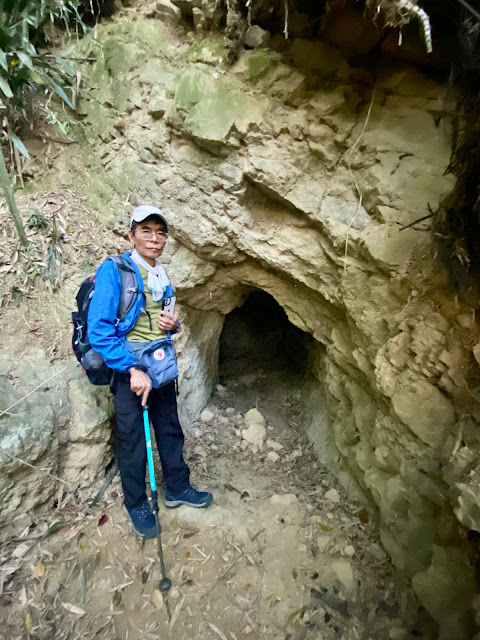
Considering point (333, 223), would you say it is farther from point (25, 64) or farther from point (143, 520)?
point (143, 520)

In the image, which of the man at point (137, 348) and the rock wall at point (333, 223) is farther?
the man at point (137, 348)

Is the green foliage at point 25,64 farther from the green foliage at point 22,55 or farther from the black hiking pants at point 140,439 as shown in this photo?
the black hiking pants at point 140,439

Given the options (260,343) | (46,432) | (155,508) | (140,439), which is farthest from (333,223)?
(260,343)

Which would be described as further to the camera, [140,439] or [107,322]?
[140,439]

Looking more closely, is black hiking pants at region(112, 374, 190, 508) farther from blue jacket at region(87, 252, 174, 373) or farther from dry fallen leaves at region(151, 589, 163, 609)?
dry fallen leaves at region(151, 589, 163, 609)

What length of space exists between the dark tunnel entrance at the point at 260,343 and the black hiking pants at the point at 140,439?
233 cm

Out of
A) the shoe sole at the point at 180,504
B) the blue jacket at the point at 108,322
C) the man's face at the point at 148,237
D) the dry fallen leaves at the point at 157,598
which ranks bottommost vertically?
the dry fallen leaves at the point at 157,598

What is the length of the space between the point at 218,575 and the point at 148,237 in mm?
2418

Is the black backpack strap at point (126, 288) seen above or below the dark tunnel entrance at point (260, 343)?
above

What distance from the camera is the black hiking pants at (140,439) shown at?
7.91ft

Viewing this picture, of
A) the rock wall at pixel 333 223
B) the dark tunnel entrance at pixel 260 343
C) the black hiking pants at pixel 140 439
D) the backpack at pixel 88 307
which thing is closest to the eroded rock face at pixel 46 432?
the black hiking pants at pixel 140 439

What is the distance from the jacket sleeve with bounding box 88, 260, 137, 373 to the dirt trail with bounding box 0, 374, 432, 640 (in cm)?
126

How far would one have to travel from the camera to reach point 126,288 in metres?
2.27

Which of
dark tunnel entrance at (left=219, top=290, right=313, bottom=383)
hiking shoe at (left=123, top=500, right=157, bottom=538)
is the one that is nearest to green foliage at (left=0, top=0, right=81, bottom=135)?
hiking shoe at (left=123, top=500, right=157, bottom=538)
